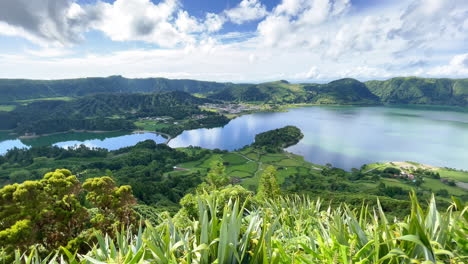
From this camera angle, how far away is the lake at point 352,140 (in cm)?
6831

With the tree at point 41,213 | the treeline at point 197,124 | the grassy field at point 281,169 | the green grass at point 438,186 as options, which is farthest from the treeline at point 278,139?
the tree at point 41,213

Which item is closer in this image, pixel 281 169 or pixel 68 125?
pixel 281 169

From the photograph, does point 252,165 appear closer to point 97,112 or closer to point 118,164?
point 118,164

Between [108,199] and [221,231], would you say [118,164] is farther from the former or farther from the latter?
[221,231]

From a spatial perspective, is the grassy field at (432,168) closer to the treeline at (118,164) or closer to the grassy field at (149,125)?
the treeline at (118,164)

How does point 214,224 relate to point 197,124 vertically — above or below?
above

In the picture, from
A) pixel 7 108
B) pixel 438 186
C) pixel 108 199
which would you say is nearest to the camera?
pixel 108 199

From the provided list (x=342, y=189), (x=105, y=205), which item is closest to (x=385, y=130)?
(x=342, y=189)

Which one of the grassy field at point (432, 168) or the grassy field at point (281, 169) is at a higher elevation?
the grassy field at point (432, 168)

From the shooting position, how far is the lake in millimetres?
68312

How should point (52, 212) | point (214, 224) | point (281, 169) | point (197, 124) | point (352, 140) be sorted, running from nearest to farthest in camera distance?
1. point (214, 224)
2. point (52, 212)
3. point (281, 169)
4. point (352, 140)
5. point (197, 124)

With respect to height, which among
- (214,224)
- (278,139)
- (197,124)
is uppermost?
(214,224)

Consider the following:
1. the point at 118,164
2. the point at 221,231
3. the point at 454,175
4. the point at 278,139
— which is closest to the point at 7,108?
the point at 118,164

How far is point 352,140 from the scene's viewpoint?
86188 mm
